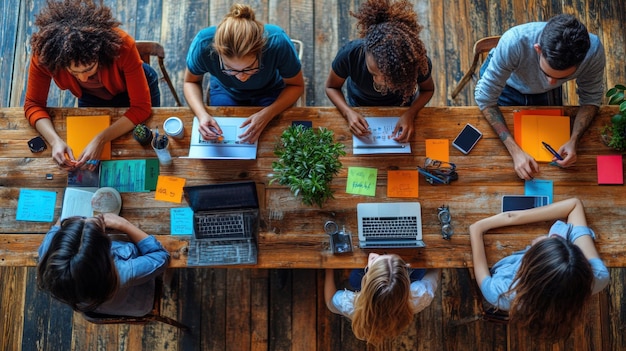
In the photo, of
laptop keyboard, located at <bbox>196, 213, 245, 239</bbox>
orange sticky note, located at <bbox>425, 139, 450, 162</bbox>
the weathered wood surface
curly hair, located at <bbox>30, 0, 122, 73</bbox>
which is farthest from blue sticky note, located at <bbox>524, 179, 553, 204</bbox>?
curly hair, located at <bbox>30, 0, 122, 73</bbox>

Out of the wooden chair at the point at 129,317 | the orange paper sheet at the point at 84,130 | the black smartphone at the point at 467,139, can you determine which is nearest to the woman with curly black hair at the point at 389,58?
the black smartphone at the point at 467,139

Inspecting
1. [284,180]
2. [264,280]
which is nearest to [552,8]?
[284,180]

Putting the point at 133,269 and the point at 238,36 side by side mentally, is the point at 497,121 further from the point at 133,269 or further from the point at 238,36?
the point at 133,269

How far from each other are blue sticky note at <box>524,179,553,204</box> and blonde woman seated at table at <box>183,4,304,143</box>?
3.64 feet

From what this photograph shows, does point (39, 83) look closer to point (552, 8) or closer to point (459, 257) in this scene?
point (459, 257)

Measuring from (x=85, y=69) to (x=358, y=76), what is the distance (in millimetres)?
1159

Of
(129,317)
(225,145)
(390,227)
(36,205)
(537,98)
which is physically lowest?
(129,317)

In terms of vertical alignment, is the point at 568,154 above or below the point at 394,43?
below

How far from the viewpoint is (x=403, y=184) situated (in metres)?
2.01

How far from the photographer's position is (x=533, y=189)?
78.7 inches

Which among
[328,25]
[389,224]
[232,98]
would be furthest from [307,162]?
[328,25]

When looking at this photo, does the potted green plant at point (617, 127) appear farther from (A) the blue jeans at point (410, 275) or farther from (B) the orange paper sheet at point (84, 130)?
(B) the orange paper sheet at point (84, 130)

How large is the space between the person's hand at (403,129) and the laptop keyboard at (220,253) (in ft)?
2.61

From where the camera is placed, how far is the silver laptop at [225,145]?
202cm
